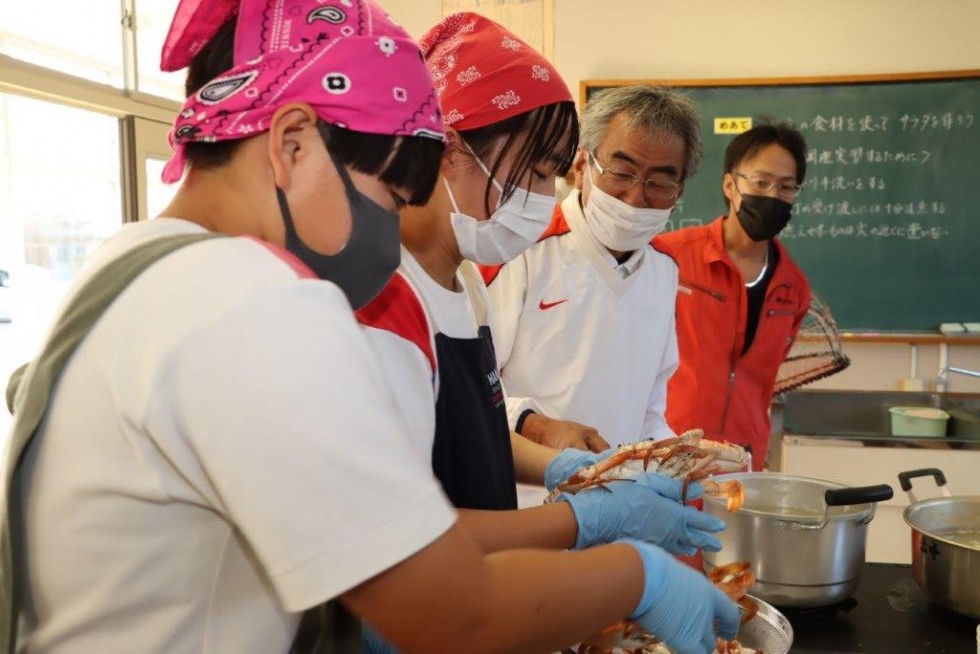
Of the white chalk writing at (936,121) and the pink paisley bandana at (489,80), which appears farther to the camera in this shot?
the white chalk writing at (936,121)

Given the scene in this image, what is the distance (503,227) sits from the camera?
1.33m

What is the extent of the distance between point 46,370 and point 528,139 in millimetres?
893

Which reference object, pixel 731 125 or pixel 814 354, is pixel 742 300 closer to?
pixel 814 354

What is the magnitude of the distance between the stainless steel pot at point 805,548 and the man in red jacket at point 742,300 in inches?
44.6

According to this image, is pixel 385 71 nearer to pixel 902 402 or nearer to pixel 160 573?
pixel 160 573

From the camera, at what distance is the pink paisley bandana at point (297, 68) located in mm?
699

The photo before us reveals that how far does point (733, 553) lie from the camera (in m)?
1.33

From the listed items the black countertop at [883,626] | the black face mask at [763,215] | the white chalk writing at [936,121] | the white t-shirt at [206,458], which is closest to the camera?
the white t-shirt at [206,458]

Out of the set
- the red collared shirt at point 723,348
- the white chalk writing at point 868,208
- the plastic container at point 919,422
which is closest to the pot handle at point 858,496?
the red collared shirt at point 723,348

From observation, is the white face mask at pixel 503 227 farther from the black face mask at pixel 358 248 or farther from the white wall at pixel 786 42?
the white wall at pixel 786 42

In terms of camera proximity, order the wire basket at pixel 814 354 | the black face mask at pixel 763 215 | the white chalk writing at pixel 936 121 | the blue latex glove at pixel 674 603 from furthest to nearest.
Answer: the white chalk writing at pixel 936 121, the wire basket at pixel 814 354, the black face mask at pixel 763 215, the blue latex glove at pixel 674 603

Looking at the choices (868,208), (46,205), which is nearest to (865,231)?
(868,208)

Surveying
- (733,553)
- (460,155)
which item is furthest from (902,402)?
(460,155)

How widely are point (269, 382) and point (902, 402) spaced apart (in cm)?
349
